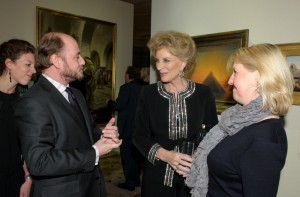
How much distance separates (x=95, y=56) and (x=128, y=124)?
187 cm

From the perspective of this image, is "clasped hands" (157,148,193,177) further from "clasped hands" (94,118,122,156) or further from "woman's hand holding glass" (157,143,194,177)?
"clasped hands" (94,118,122,156)

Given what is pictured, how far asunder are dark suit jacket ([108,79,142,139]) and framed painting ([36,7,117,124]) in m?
1.12

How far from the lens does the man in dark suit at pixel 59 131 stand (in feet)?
4.76

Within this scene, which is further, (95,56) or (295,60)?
(95,56)

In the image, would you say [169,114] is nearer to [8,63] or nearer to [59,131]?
[59,131]

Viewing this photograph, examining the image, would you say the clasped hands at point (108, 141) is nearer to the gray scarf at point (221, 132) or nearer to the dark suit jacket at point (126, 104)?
the gray scarf at point (221, 132)

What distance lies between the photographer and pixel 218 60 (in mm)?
2836

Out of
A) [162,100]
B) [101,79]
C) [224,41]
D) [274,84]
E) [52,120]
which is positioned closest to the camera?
[274,84]

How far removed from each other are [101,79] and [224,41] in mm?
3479

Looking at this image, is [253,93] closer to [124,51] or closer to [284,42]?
[284,42]

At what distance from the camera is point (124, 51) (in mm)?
6141

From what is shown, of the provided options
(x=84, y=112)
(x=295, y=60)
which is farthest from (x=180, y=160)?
(x=295, y=60)

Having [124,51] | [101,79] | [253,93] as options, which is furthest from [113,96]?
[253,93]

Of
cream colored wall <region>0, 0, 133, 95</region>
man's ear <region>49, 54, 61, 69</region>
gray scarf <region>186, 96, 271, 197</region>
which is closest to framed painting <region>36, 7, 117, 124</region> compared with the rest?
cream colored wall <region>0, 0, 133, 95</region>
